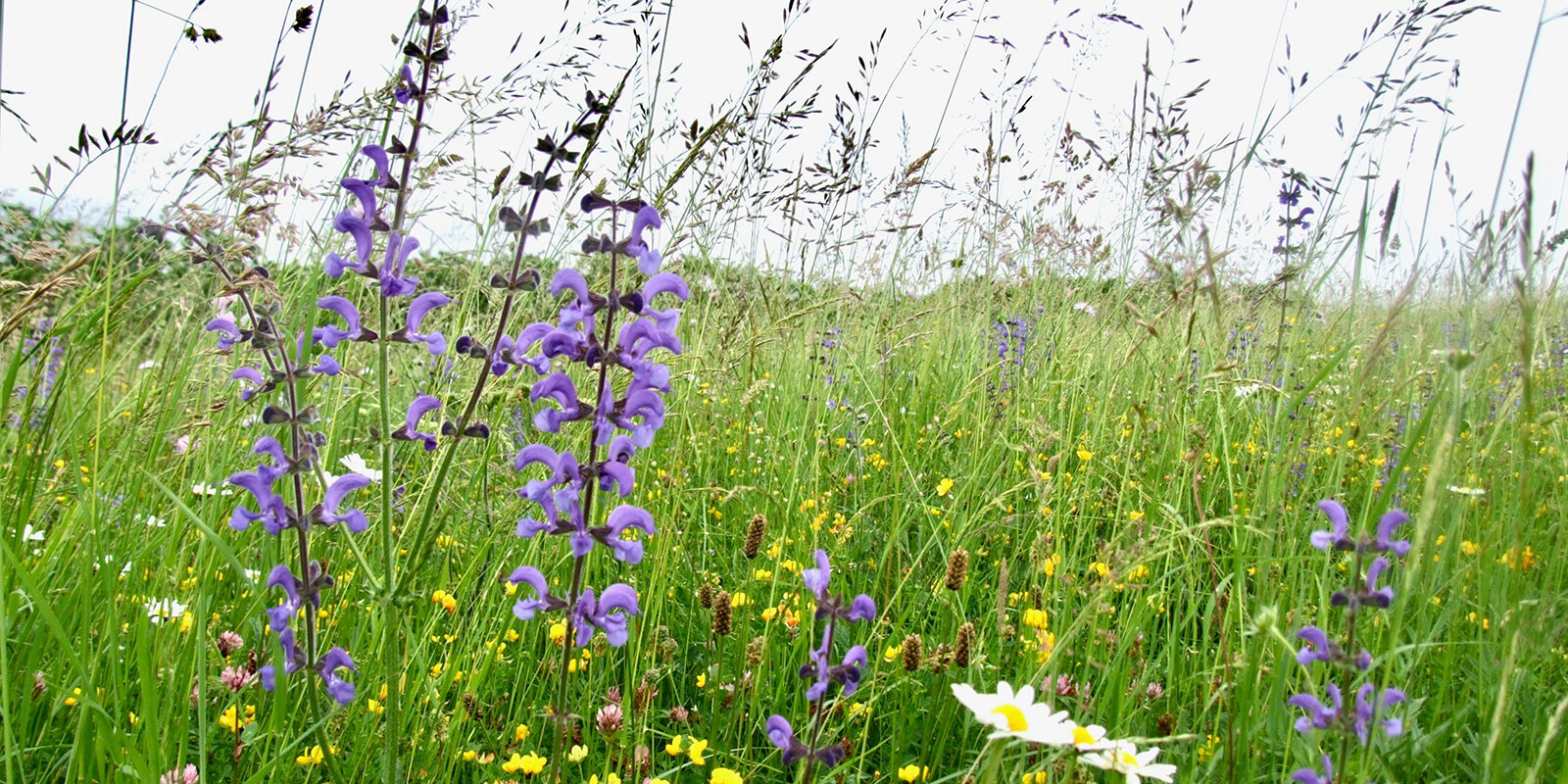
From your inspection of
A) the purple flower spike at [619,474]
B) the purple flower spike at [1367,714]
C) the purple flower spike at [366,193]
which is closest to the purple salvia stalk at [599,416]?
the purple flower spike at [619,474]

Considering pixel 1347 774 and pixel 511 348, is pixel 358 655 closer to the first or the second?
pixel 511 348

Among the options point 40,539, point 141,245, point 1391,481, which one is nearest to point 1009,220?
point 1391,481

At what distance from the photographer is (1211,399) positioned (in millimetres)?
3834

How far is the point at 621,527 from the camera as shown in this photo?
1293 millimetres

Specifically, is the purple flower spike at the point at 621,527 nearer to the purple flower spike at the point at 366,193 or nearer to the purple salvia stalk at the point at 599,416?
the purple salvia stalk at the point at 599,416

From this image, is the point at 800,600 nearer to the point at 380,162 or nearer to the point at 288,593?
the point at 288,593

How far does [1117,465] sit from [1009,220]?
1.66 meters

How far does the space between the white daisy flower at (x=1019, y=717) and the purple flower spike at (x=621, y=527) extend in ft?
1.45

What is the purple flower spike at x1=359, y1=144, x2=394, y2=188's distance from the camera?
4.29 ft

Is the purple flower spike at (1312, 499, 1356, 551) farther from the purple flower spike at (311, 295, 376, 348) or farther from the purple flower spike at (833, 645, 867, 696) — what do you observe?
the purple flower spike at (311, 295, 376, 348)

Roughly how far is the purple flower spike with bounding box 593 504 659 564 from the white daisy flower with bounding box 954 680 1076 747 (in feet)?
1.45

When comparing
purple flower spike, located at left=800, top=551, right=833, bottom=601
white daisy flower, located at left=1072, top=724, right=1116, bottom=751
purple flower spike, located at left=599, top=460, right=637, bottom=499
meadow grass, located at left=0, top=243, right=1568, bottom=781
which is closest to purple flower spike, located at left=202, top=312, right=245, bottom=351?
meadow grass, located at left=0, top=243, right=1568, bottom=781

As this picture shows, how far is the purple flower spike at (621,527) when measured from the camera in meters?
1.21

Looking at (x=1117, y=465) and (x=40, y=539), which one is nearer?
(x=40, y=539)
